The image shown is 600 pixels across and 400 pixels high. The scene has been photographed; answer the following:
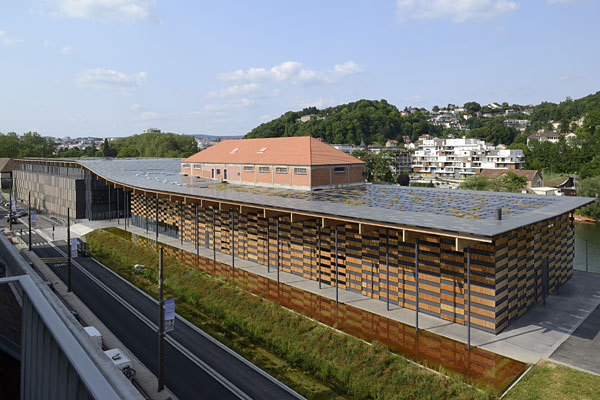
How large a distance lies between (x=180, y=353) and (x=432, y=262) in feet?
54.8

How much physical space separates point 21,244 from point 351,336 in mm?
49884

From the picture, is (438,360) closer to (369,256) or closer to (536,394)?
(536,394)

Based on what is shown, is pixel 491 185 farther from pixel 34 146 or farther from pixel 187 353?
A: pixel 34 146

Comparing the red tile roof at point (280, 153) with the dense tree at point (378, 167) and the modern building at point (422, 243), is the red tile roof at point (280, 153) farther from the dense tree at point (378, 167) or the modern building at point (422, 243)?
the dense tree at point (378, 167)

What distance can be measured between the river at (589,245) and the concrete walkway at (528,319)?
1494 cm

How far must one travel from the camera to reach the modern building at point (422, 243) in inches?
996

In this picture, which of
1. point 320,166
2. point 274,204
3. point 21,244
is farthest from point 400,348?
point 21,244

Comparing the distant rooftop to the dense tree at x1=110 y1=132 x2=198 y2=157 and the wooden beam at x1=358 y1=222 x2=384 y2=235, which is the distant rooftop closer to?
the wooden beam at x1=358 y1=222 x2=384 y2=235

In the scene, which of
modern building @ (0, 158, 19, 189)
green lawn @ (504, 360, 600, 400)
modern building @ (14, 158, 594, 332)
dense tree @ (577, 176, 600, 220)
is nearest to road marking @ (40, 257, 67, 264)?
modern building @ (14, 158, 594, 332)

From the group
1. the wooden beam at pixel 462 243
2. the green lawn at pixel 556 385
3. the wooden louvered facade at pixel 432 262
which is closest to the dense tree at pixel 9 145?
the wooden louvered facade at pixel 432 262

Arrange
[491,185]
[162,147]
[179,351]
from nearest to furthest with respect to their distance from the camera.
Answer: [179,351]
[491,185]
[162,147]

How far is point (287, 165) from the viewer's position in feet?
166

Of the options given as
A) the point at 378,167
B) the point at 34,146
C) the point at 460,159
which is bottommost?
the point at 378,167

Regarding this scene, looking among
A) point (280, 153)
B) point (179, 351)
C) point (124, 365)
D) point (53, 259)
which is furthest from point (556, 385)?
point (53, 259)
